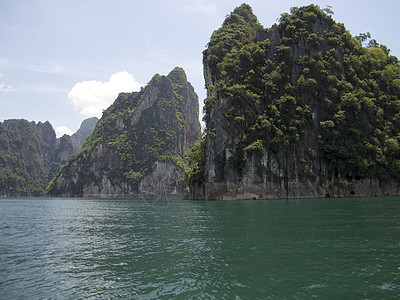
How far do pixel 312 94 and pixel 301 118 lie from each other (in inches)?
312

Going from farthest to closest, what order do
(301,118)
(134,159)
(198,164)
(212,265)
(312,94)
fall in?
(134,159), (198,164), (312,94), (301,118), (212,265)

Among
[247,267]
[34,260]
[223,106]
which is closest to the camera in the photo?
[247,267]

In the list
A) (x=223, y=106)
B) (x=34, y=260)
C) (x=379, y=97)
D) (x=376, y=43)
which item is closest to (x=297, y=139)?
(x=223, y=106)

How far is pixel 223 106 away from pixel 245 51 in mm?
17351

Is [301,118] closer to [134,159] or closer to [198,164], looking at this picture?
[198,164]

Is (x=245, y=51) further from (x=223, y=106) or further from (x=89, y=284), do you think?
(x=89, y=284)

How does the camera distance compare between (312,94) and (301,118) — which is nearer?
(301,118)

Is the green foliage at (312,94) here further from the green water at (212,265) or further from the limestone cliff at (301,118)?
the green water at (212,265)

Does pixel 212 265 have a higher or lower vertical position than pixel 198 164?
lower

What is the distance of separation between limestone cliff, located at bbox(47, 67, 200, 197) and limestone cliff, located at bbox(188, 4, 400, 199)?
94235 mm

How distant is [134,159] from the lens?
183 m

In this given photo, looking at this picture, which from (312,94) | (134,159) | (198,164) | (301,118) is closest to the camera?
(301,118)

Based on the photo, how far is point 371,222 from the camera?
72.1 feet

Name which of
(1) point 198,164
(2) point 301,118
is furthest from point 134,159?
(2) point 301,118
